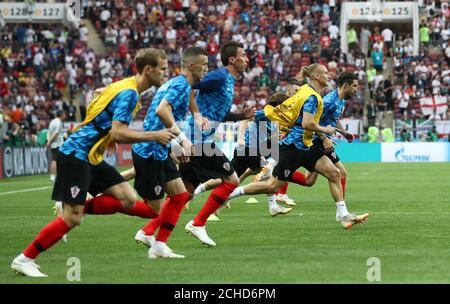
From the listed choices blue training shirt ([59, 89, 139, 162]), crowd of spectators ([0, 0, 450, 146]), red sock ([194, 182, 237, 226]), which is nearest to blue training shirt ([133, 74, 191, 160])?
A: blue training shirt ([59, 89, 139, 162])

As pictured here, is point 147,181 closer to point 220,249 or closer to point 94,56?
point 220,249

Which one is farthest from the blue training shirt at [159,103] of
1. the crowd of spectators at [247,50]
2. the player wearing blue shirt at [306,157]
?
the crowd of spectators at [247,50]

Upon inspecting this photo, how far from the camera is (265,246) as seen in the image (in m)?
13.0

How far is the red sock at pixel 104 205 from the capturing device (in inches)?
464

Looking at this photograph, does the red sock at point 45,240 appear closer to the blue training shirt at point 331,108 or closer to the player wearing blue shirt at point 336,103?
the player wearing blue shirt at point 336,103

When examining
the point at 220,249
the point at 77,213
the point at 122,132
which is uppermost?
the point at 122,132

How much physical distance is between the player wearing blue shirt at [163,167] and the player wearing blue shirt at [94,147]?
0.91m

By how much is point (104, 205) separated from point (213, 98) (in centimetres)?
249

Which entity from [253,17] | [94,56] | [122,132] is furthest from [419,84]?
[122,132]

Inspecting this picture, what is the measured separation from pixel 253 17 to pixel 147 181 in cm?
4242

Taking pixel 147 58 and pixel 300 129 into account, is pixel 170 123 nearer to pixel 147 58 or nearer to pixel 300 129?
pixel 147 58

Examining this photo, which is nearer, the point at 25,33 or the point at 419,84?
the point at 419,84
